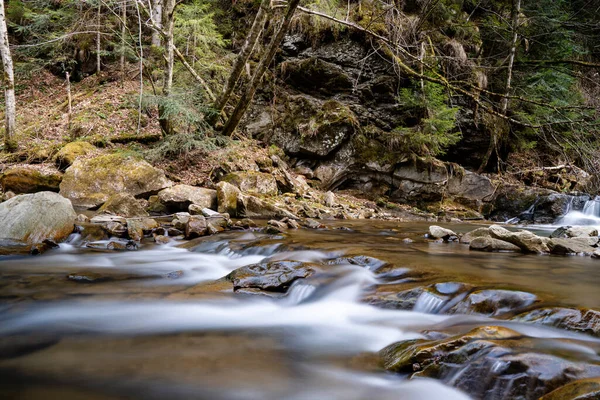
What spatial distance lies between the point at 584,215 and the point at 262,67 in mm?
11669

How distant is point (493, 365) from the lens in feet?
6.13

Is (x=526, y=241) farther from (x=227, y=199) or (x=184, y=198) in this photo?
(x=184, y=198)

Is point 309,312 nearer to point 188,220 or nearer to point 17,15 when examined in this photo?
point 188,220

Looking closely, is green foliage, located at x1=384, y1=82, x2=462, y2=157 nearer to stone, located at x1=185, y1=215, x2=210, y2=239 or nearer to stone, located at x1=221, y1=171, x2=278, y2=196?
stone, located at x1=221, y1=171, x2=278, y2=196

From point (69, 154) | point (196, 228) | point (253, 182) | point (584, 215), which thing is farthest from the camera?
point (584, 215)

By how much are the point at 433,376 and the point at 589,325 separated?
134 centimetres

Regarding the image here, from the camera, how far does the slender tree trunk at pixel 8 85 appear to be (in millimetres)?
9367

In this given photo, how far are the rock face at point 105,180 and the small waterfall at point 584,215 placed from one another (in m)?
12.9

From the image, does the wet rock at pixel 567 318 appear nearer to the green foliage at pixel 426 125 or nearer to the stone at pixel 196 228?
the stone at pixel 196 228

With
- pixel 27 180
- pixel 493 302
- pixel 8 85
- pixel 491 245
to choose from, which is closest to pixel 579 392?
pixel 493 302

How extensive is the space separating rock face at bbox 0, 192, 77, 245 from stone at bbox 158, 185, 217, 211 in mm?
2366

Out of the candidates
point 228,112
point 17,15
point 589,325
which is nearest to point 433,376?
point 589,325

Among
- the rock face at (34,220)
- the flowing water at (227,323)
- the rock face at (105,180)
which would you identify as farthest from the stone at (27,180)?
the flowing water at (227,323)

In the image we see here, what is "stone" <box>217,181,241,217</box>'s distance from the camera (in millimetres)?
8445
